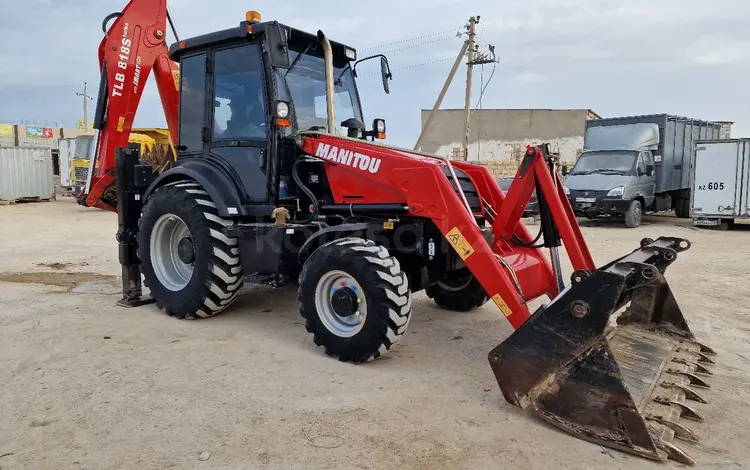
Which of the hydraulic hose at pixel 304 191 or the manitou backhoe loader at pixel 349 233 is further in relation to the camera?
the hydraulic hose at pixel 304 191

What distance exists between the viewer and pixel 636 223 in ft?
48.8

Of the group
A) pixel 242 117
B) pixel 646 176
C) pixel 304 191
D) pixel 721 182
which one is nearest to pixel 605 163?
pixel 646 176

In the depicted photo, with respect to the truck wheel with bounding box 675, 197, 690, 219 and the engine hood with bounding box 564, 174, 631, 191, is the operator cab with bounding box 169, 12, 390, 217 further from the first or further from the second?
the truck wheel with bounding box 675, 197, 690, 219

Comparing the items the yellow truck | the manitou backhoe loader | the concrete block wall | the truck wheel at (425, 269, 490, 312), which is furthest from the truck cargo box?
the concrete block wall

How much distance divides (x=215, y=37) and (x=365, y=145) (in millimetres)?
1947

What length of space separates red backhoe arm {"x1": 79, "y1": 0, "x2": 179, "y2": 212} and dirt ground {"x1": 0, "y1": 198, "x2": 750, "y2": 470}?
1483 mm

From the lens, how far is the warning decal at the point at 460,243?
13.9ft

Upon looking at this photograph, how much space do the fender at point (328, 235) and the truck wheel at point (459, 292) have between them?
1.43 metres

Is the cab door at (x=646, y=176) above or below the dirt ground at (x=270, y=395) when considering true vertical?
above

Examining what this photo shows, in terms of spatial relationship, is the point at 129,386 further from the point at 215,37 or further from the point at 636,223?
the point at 636,223

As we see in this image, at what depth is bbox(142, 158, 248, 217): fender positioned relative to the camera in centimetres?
547

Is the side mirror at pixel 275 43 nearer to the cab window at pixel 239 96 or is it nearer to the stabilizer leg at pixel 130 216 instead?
the cab window at pixel 239 96

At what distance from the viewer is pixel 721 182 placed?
46.4ft

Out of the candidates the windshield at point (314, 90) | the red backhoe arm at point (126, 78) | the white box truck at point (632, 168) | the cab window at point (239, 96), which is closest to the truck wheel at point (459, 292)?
the windshield at point (314, 90)
